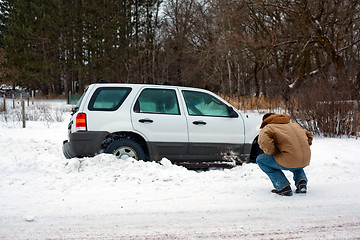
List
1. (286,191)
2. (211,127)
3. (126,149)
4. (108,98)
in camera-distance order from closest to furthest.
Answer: (286,191) → (126,149) → (108,98) → (211,127)

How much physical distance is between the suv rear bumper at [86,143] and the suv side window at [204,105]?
177 centimetres

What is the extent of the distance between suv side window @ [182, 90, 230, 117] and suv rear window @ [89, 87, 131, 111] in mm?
1245

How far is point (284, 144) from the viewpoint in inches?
176

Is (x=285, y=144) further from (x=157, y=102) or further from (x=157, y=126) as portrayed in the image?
(x=157, y=102)

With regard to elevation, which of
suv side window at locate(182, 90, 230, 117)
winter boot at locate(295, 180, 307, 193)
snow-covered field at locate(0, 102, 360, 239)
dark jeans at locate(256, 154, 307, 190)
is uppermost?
suv side window at locate(182, 90, 230, 117)

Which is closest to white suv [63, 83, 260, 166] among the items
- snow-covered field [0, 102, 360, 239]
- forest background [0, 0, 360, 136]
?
snow-covered field [0, 102, 360, 239]

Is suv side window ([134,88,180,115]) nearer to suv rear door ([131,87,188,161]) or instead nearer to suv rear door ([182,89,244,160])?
suv rear door ([131,87,188,161])

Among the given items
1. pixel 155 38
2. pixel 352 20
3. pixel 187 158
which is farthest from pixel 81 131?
pixel 155 38

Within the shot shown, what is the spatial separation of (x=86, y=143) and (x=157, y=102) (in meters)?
1.57

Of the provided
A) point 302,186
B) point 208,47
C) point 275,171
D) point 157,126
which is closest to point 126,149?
point 157,126

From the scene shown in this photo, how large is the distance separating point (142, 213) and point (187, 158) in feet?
7.58

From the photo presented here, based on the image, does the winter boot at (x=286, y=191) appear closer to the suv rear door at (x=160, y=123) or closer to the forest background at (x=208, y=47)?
the suv rear door at (x=160, y=123)

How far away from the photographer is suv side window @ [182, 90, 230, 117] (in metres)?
6.44

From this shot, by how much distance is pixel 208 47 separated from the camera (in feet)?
87.8
